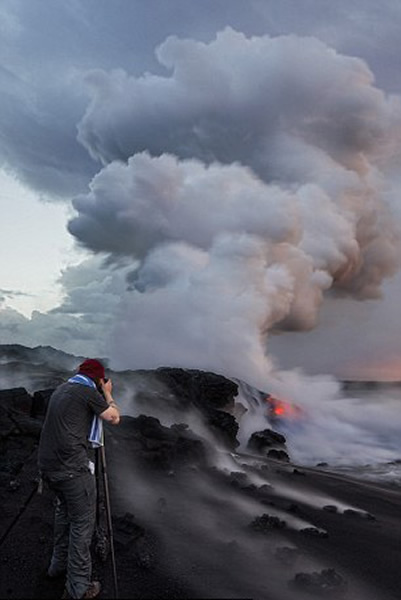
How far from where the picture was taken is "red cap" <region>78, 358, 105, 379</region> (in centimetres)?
583

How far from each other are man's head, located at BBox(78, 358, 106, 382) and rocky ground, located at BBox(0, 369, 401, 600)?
2.62m

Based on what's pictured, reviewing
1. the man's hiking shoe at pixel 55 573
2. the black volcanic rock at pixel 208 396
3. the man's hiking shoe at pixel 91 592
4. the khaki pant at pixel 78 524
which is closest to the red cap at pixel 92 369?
the khaki pant at pixel 78 524

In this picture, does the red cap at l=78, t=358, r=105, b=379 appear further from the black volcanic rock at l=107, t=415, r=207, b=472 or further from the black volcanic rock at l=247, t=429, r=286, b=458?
the black volcanic rock at l=247, t=429, r=286, b=458

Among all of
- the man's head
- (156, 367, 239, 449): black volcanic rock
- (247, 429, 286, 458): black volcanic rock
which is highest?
(156, 367, 239, 449): black volcanic rock

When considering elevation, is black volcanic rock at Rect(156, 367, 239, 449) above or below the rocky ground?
above

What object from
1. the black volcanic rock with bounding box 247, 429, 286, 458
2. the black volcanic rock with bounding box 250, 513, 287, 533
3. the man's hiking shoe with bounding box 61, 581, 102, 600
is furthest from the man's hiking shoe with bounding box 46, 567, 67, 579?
the black volcanic rock with bounding box 247, 429, 286, 458

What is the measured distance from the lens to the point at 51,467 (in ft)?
18.2

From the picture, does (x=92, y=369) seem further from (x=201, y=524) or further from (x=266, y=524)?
(x=266, y=524)

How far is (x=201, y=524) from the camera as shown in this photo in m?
9.63

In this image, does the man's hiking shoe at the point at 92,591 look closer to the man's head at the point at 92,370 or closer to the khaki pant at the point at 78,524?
the khaki pant at the point at 78,524

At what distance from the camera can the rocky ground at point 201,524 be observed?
6965 millimetres

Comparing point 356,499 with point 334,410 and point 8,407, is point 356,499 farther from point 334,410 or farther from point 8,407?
point 334,410

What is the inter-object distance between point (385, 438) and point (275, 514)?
34693 mm

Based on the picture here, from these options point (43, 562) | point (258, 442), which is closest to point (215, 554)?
point (43, 562)
